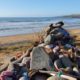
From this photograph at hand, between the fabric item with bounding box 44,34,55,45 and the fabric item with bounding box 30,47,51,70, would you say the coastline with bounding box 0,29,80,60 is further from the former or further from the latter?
the fabric item with bounding box 30,47,51,70

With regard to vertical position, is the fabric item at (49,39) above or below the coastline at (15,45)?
above

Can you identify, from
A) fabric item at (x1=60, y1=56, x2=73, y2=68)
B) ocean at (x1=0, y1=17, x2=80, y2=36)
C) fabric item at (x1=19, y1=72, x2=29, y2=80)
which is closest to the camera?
fabric item at (x1=19, y1=72, x2=29, y2=80)

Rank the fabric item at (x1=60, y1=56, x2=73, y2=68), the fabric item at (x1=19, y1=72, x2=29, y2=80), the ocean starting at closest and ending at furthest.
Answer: the fabric item at (x1=19, y1=72, x2=29, y2=80) → the fabric item at (x1=60, y1=56, x2=73, y2=68) → the ocean

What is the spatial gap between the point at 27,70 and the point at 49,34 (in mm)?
2695

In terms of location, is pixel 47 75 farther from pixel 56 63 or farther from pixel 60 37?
pixel 60 37

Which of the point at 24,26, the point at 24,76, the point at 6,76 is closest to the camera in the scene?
the point at 6,76

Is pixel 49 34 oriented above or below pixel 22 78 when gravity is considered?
above

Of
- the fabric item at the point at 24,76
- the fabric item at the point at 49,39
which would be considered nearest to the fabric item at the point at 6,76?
the fabric item at the point at 24,76

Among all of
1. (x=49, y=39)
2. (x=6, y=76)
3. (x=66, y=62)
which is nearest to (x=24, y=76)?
(x=6, y=76)

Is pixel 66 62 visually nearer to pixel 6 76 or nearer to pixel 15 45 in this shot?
pixel 6 76

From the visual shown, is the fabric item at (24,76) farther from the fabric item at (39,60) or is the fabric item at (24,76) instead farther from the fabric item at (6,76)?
the fabric item at (39,60)

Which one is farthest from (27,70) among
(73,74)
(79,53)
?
(79,53)

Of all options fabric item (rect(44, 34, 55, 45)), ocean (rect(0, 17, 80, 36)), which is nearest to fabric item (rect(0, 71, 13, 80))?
fabric item (rect(44, 34, 55, 45))

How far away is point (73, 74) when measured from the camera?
27.7 feet
